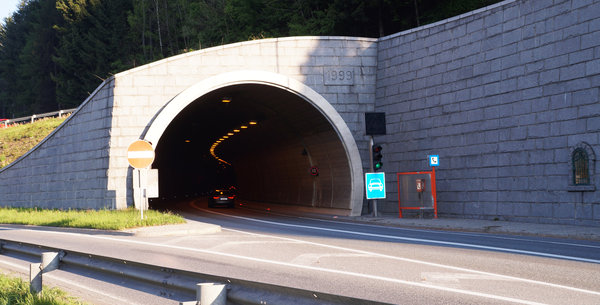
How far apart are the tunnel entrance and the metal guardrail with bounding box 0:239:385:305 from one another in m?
16.7

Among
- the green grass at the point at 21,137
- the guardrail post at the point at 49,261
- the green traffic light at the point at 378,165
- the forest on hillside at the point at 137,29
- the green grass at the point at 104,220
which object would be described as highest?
the forest on hillside at the point at 137,29

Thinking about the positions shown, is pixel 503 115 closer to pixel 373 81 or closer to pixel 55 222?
pixel 373 81

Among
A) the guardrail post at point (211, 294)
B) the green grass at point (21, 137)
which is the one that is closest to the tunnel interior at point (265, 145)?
the green grass at point (21, 137)

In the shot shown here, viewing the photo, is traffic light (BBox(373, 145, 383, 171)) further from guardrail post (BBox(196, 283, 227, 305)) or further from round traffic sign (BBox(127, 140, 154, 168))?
guardrail post (BBox(196, 283, 227, 305))

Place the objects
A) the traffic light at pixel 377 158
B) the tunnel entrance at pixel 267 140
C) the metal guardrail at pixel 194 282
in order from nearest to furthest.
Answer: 1. the metal guardrail at pixel 194 282
2. the traffic light at pixel 377 158
3. the tunnel entrance at pixel 267 140

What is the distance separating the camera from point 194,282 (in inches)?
272

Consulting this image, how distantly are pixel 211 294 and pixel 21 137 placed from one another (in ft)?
163

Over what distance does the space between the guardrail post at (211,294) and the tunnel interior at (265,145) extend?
22.9m

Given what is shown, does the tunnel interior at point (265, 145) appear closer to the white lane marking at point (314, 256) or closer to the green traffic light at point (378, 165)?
the green traffic light at point (378, 165)

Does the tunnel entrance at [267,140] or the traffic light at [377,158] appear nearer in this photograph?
the traffic light at [377,158]

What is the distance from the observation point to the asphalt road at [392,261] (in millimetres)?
8477

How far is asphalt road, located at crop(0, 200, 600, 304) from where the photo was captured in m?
8.48

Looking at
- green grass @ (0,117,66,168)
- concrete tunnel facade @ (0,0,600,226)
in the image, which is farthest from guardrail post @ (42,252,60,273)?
green grass @ (0,117,66,168)

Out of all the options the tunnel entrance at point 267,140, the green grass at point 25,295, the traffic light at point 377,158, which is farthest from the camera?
the tunnel entrance at point 267,140
